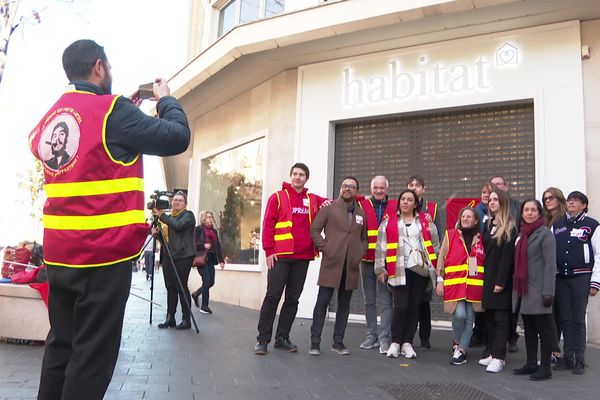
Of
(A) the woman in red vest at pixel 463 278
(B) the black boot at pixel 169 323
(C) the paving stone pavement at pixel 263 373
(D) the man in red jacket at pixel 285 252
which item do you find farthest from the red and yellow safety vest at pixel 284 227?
(B) the black boot at pixel 169 323

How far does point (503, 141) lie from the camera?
26.7ft

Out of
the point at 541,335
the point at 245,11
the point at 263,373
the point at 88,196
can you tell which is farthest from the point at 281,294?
the point at 245,11

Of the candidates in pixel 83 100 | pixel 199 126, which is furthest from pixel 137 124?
pixel 199 126

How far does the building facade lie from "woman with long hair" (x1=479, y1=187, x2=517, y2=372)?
247 centimetres

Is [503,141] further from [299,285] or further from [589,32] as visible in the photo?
[299,285]

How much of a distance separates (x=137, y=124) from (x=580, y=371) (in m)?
4.86

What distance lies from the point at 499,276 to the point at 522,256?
321 millimetres

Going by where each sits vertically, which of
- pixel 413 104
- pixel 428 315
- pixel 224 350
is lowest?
pixel 224 350

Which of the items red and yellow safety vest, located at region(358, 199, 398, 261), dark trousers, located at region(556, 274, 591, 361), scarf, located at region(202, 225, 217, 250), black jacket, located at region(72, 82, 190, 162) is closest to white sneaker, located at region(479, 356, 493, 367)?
dark trousers, located at region(556, 274, 591, 361)

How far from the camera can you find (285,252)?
5.72 m

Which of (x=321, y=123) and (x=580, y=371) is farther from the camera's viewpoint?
(x=321, y=123)

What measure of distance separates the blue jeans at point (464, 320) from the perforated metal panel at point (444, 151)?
2611mm

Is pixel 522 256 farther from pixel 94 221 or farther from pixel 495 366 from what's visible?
pixel 94 221

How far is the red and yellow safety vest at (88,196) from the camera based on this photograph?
2307 mm
